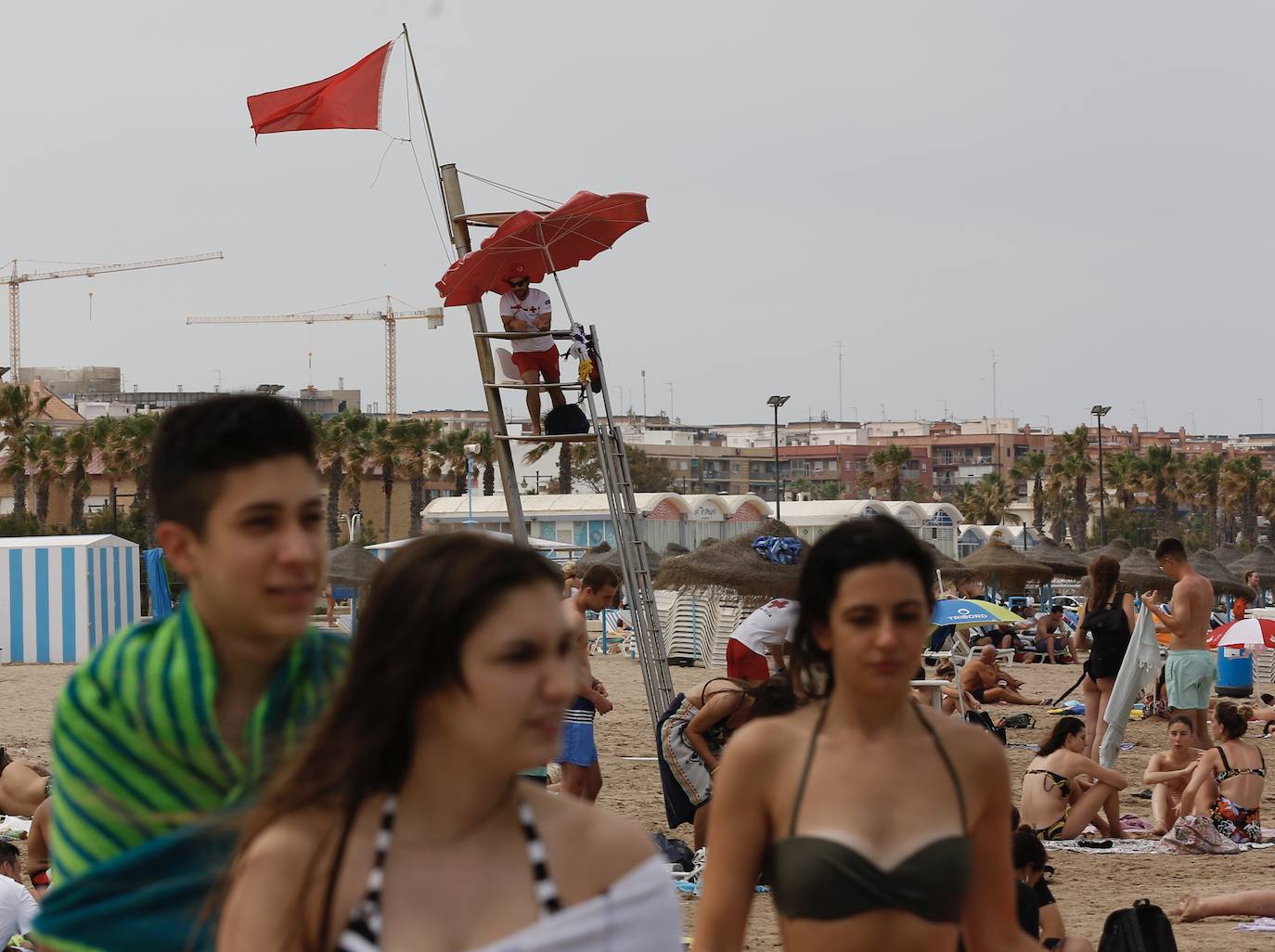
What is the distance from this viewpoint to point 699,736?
7691mm

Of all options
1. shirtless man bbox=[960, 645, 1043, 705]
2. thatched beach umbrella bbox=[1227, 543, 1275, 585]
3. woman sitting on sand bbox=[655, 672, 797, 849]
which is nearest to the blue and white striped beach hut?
shirtless man bbox=[960, 645, 1043, 705]

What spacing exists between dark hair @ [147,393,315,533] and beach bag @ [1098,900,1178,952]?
4.31 metres

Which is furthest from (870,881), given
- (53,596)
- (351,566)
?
(53,596)

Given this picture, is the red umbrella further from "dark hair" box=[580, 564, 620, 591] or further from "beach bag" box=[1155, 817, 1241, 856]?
"beach bag" box=[1155, 817, 1241, 856]

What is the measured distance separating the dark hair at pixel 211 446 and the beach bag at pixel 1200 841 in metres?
8.60

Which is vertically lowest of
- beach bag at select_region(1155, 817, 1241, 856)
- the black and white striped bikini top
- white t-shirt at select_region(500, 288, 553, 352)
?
beach bag at select_region(1155, 817, 1241, 856)

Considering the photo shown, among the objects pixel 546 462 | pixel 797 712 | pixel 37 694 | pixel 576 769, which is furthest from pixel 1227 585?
pixel 546 462

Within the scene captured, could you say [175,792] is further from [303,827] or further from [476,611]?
[476,611]

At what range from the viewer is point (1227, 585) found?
30.8 meters

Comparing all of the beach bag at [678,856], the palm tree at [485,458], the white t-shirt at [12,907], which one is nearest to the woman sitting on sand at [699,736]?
the beach bag at [678,856]

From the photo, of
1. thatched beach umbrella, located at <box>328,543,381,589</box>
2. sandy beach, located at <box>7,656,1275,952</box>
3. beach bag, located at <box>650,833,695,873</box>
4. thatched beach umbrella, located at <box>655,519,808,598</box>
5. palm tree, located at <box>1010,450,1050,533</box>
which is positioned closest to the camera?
sandy beach, located at <box>7,656,1275,952</box>

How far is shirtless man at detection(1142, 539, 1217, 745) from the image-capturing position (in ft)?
37.7

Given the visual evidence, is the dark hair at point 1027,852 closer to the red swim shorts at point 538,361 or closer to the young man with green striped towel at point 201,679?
the young man with green striped towel at point 201,679

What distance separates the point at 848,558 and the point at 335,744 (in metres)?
1.21
